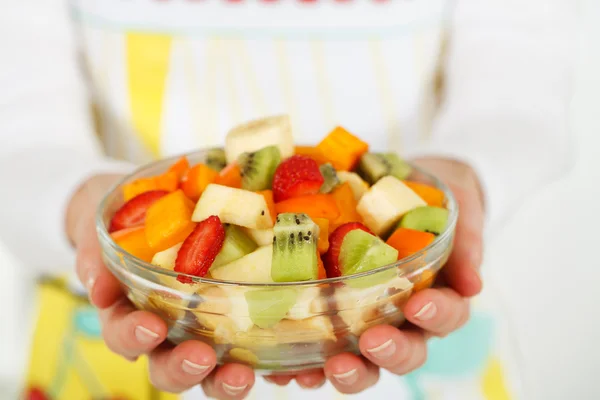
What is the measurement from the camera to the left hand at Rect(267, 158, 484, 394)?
0.71 meters

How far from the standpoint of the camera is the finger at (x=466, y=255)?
31.9 inches

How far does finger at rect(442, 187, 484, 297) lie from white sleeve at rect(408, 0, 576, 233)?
33 cm

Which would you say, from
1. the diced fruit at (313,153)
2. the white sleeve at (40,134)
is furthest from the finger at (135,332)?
the white sleeve at (40,134)

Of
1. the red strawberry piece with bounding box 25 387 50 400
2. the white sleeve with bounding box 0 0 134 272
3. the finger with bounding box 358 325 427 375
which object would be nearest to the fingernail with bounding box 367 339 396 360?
the finger with bounding box 358 325 427 375

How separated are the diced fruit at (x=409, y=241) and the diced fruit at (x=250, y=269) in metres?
0.16

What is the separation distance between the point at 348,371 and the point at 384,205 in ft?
0.68

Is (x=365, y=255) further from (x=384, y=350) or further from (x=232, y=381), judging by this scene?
(x=232, y=381)

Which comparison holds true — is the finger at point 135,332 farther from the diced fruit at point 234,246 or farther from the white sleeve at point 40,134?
the white sleeve at point 40,134

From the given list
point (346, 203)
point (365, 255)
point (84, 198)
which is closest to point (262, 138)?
point (346, 203)

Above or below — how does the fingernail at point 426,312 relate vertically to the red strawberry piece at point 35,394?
above

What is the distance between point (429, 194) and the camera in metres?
0.85

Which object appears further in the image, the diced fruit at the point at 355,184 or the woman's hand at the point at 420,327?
the diced fruit at the point at 355,184

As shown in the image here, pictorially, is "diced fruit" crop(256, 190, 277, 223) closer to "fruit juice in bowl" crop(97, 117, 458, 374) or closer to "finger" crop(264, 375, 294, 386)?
"fruit juice in bowl" crop(97, 117, 458, 374)

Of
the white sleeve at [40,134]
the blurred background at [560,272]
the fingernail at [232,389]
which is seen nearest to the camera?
the fingernail at [232,389]
